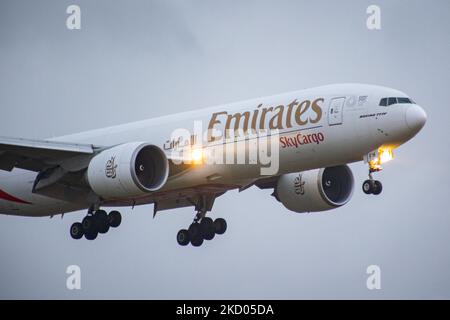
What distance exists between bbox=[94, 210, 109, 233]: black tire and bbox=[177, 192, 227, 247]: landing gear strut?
162 inches

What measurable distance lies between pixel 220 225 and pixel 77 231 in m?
6.16

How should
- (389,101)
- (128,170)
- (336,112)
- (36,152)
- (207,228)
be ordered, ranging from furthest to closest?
(207,228), (36,152), (128,170), (336,112), (389,101)

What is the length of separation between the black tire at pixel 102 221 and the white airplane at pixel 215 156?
0.13 ft

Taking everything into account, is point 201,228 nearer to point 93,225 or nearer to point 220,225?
point 220,225

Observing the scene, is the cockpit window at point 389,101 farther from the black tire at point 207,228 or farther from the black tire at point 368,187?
the black tire at point 207,228

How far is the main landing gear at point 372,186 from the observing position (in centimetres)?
4191

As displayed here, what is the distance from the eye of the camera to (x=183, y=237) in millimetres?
48875

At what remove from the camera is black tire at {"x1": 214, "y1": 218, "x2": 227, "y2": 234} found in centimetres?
4912

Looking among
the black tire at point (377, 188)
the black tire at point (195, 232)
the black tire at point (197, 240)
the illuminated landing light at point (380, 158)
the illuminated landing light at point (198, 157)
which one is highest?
the illuminated landing light at point (198, 157)

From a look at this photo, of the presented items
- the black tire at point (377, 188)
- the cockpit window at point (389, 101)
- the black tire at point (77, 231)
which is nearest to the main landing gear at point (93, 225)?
the black tire at point (77, 231)

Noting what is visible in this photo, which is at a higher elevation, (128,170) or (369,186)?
(128,170)

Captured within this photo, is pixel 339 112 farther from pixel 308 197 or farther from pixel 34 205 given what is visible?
pixel 34 205

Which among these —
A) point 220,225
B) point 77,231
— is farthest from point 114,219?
point 220,225

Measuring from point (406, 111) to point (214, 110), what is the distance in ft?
25.9
